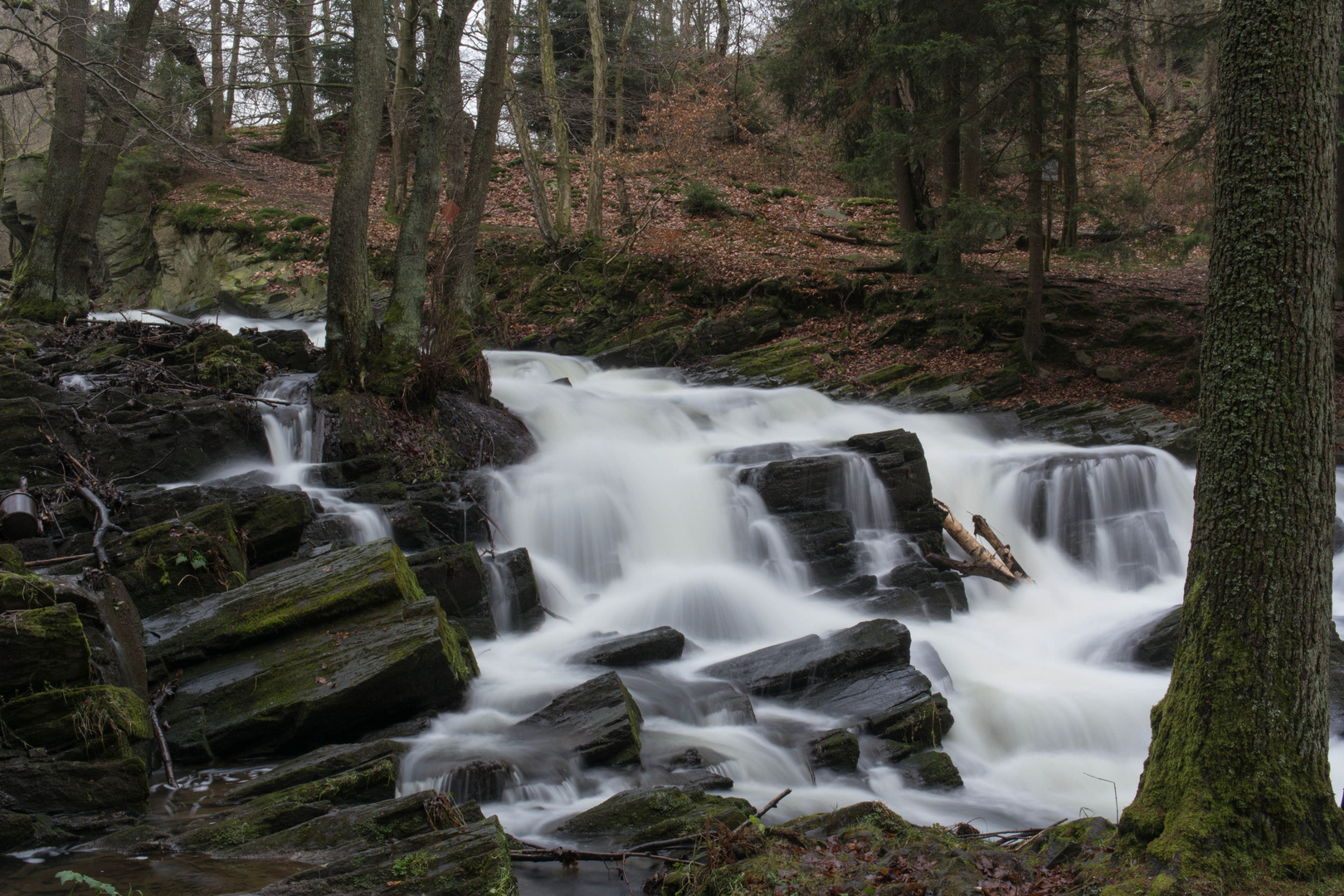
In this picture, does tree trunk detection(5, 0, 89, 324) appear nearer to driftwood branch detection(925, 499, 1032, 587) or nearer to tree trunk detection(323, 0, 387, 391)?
tree trunk detection(323, 0, 387, 391)

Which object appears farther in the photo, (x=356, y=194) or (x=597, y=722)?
(x=356, y=194)

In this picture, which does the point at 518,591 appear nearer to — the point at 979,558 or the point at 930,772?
the point at 930,772

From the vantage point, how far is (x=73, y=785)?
14.6 feet

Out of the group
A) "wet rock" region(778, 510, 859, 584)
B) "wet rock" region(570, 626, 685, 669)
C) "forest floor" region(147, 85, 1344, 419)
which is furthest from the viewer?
"forest floor" region(147, 85, 1344, 419)

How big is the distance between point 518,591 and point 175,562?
3015 mm

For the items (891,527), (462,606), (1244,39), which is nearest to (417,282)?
(462,606)

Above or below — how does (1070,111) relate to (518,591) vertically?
above

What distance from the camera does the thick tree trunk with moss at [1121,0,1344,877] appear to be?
3.69m

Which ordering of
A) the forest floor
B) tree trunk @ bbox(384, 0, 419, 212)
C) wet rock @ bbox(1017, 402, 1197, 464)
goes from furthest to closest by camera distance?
tree trunk @ bbox(384, 0, 419, 212)
the forest floor
wet rock @ bbox(1017, 402, 1197, 464)

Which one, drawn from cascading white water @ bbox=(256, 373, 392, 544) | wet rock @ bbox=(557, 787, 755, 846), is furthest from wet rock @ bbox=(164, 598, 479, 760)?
cascading white water @ bbox=(256, 373, 392, 544)

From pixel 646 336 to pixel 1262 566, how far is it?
1464 cm

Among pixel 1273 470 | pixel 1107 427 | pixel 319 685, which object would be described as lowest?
pixel 319 685

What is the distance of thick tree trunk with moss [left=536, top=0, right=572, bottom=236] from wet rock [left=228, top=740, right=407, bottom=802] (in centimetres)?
1592

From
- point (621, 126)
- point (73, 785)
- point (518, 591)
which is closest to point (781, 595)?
point (518, 591)
